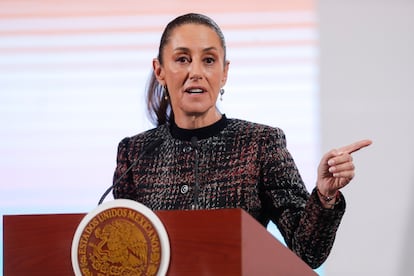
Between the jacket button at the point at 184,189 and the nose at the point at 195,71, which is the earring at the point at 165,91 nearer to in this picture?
→ the nose at the point at 195,71

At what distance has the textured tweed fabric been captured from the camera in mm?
2446

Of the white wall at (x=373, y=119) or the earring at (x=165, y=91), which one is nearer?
the earring at (x=165, y=91)

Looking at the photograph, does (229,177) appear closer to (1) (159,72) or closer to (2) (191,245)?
(1) (159,72)

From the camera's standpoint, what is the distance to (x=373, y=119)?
335 cm

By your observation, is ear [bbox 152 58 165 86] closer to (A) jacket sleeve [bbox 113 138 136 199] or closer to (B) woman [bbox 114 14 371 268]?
(B) woman [bbox 114 14 371 268]

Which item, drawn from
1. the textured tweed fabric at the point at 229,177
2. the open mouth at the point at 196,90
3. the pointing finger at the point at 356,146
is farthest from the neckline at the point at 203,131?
the pointing finger at the point at 356,146

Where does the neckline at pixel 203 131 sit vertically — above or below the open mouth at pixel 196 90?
below

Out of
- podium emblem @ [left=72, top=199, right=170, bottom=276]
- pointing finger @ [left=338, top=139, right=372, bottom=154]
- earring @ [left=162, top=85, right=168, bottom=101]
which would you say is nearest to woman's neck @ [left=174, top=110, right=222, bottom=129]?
earring @ [left=162, top=85, right=168, bottom=101]

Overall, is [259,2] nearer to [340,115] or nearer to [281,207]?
[340,115]

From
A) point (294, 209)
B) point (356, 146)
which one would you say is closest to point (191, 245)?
point (356, 146)

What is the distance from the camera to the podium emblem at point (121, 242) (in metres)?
1.89

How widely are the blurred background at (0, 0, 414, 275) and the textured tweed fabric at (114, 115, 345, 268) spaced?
27.6 inches

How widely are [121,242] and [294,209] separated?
0.64 m

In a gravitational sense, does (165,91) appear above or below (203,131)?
above
